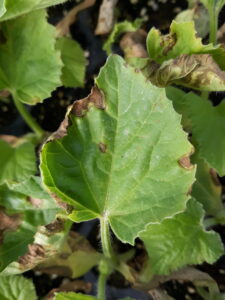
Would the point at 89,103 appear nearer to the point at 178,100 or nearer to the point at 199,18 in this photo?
the point at 178,100

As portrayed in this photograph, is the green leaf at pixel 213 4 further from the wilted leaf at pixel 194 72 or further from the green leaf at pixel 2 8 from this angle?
the green leaf at pixel 2 8

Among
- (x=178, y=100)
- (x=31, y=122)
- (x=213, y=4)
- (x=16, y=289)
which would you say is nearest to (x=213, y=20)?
(x=213, y=4)

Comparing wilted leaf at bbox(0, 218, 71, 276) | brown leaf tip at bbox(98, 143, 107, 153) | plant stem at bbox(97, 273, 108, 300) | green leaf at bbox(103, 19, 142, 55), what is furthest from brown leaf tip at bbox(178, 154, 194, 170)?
green leaf at bbox(103, 19, 142, 55)

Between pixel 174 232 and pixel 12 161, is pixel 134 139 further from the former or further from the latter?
pixel 12 161

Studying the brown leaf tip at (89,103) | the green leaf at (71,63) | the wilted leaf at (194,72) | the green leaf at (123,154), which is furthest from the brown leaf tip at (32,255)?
the green leaf at (71,63)

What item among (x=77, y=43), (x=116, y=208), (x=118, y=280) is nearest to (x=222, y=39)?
(x=77, y=43)
